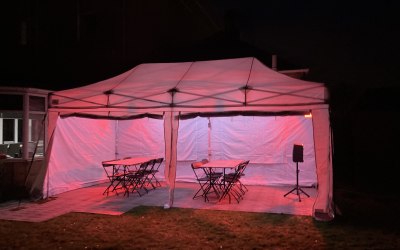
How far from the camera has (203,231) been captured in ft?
16.4

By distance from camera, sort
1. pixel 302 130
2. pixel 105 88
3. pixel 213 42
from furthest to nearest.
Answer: pixel 213 42 → pixel 302 130 → pixel 105 88

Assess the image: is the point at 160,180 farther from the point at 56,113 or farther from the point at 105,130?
the point at 56,113

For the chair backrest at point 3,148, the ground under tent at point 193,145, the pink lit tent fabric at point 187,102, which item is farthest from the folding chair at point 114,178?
the chair backrest at point 3,148

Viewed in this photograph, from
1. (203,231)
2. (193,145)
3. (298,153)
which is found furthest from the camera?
(193,145)

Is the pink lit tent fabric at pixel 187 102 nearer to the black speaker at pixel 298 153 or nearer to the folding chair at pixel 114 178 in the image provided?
the folding chair at pixel 114 178

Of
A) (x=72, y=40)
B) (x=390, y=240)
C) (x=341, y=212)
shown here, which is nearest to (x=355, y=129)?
(x=341, y=212)

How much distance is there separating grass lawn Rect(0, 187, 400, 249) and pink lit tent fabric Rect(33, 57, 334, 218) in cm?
60

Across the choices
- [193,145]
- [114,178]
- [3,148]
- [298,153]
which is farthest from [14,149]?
[298,153]

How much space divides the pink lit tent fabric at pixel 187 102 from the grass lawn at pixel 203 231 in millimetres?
601

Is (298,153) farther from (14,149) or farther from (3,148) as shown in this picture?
(3,148)

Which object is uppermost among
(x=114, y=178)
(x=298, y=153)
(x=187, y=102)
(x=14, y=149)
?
(x=187, y=102)

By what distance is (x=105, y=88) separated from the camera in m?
6.96

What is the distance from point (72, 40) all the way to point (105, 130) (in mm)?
2734

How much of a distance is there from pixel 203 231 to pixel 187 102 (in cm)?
240
